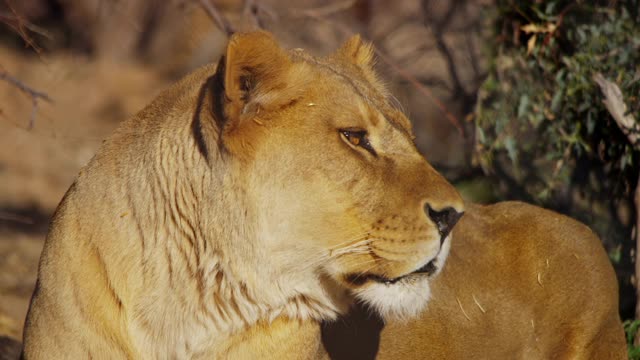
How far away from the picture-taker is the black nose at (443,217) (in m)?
2.93

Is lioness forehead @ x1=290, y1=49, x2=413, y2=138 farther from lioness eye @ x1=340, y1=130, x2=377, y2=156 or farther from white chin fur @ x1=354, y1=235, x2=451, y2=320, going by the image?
white chin fur @ x1=354, y1=235, x2=451, y2=320

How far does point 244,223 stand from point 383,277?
1.49 feet

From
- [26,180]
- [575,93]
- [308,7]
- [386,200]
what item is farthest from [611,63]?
[26,180]

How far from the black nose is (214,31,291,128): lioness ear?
0.58 meters

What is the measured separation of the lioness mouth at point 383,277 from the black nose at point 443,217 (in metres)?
0.11

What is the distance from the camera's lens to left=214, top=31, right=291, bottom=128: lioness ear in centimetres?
285

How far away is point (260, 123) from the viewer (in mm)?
2941

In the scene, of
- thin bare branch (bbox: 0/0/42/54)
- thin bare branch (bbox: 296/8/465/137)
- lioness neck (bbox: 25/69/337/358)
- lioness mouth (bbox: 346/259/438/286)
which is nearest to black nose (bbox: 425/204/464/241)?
lioness mouth (bbox: 346/259/438/286)

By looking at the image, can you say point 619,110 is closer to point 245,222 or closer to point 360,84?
point 360,84

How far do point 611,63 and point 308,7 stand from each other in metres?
4.19

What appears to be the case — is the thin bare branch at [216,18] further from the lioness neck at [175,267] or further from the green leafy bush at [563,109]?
the lioness neck at [175,267]

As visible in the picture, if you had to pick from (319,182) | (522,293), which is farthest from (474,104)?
(319,182)

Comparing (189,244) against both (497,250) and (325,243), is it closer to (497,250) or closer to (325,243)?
(325,243)

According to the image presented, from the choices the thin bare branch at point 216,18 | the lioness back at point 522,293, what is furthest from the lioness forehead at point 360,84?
the thin bare branch at point 216,18
